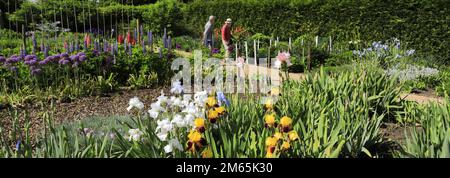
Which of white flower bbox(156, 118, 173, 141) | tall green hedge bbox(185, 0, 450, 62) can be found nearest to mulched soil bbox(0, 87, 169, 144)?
white flower bbox(156, 118, 173, 141)

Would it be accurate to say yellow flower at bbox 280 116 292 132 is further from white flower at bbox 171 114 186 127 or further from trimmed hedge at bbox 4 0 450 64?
trimmed hedge at bbox 4 0 450 64

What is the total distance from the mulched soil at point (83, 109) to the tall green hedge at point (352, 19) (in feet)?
18.2

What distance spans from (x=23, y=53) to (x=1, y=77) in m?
0.48

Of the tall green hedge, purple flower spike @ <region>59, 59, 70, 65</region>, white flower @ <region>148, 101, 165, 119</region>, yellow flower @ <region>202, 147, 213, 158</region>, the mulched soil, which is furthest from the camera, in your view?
the tall green hedge

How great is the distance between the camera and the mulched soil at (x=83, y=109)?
16.5ft

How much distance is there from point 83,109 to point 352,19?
8522 mm

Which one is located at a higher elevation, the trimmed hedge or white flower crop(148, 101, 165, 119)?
the trimmed hedge

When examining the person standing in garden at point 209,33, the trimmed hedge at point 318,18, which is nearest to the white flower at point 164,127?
the trimmed hedge at point 318,18

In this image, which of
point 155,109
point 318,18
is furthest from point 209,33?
point 155,109

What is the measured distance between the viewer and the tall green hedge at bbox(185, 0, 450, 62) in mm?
10375

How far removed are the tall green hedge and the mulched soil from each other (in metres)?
5.55

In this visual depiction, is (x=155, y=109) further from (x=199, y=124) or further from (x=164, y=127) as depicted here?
(x=199, y=124)
